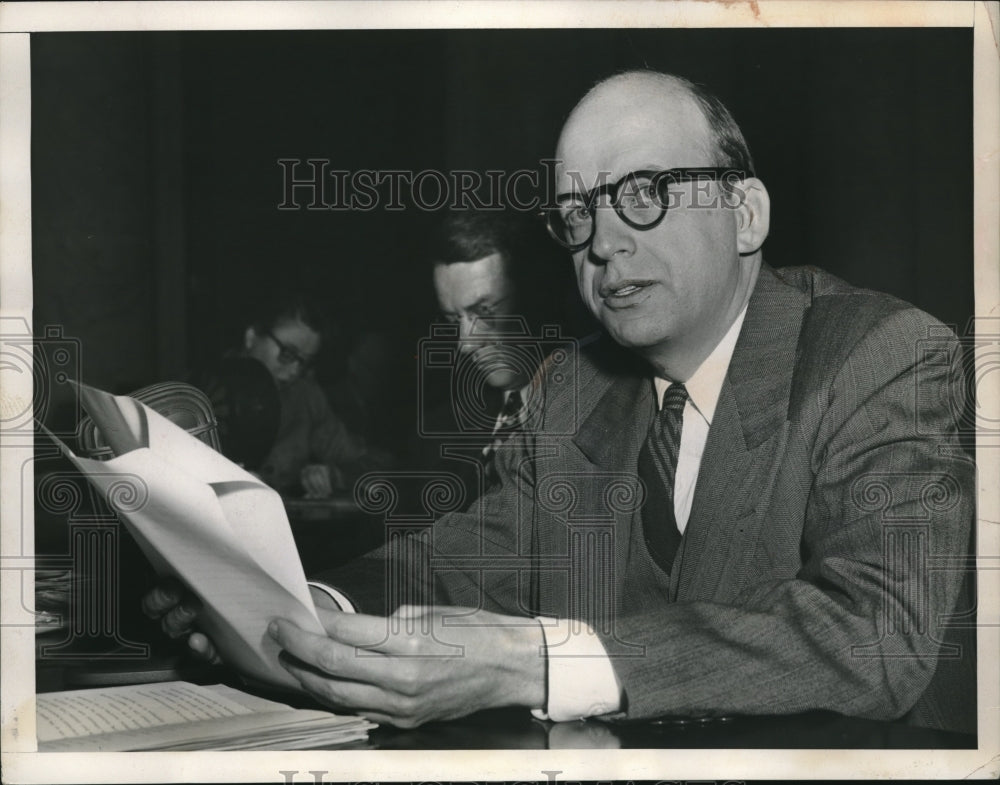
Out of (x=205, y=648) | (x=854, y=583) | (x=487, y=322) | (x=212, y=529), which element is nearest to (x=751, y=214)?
(x=487, y=322)

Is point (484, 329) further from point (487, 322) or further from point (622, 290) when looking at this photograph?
point (622, 290)

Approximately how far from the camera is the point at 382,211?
6.77 feet

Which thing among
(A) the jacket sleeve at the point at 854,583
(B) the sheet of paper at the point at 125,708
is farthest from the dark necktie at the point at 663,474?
(B) the sheet of paper at the point at 125,708

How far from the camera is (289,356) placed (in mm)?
2068

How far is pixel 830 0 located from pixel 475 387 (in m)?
0.98

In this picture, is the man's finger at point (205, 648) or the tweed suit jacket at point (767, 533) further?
the man's finger at point (205, 648)

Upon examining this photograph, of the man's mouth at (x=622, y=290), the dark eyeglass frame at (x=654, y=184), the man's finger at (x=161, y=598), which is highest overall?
the dark eyeglass frame at (x=654, y=184)

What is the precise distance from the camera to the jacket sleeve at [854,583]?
195cm

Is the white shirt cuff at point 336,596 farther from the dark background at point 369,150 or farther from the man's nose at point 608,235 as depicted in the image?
the man's nose at point 608,235

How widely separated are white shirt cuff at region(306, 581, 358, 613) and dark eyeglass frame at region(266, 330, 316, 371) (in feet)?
1.31

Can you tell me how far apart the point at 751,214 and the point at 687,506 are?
0.55 meters

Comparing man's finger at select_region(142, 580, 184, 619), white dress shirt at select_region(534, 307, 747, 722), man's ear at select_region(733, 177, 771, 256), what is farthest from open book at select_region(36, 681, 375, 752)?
man's ear at select_region(733, 177, 771, 256)

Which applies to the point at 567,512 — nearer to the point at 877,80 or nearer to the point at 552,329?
the point at 552,329

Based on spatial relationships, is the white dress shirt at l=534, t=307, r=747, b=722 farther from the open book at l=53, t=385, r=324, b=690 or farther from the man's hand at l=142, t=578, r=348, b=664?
the man's hand at l=142, t=578, r=348, b=664
